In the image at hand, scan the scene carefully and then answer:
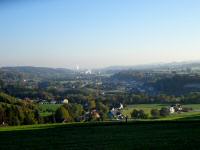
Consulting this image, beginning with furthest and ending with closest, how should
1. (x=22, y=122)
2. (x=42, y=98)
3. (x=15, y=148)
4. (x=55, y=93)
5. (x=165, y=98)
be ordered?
(x=55, y=93)
(x=42, y=98)
(x=165, y=98)
(x=22, y=122)
(x=15, y=148)

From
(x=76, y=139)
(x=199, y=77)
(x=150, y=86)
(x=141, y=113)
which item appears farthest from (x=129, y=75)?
(x=76, y=139)

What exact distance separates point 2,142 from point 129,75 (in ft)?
568

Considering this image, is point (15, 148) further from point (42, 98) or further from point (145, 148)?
point (42, 98)

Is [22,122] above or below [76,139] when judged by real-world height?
below

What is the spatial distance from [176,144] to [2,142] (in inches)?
286

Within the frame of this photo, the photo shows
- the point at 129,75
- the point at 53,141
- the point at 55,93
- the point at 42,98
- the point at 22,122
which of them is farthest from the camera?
the point at 129,75

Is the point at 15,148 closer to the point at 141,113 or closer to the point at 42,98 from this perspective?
the point at 141,113

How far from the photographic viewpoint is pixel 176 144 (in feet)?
45.9

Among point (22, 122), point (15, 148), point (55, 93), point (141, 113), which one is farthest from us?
point (55, 93)

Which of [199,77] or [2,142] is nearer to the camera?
[2,142]

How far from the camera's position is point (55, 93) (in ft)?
414

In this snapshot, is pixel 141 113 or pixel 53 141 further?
pixel 141 113

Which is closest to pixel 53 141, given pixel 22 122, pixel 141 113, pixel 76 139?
pixel 76 139

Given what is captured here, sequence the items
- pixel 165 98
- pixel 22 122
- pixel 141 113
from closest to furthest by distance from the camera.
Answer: pixel 22 122, pixel 141 113, pixel 165 98
